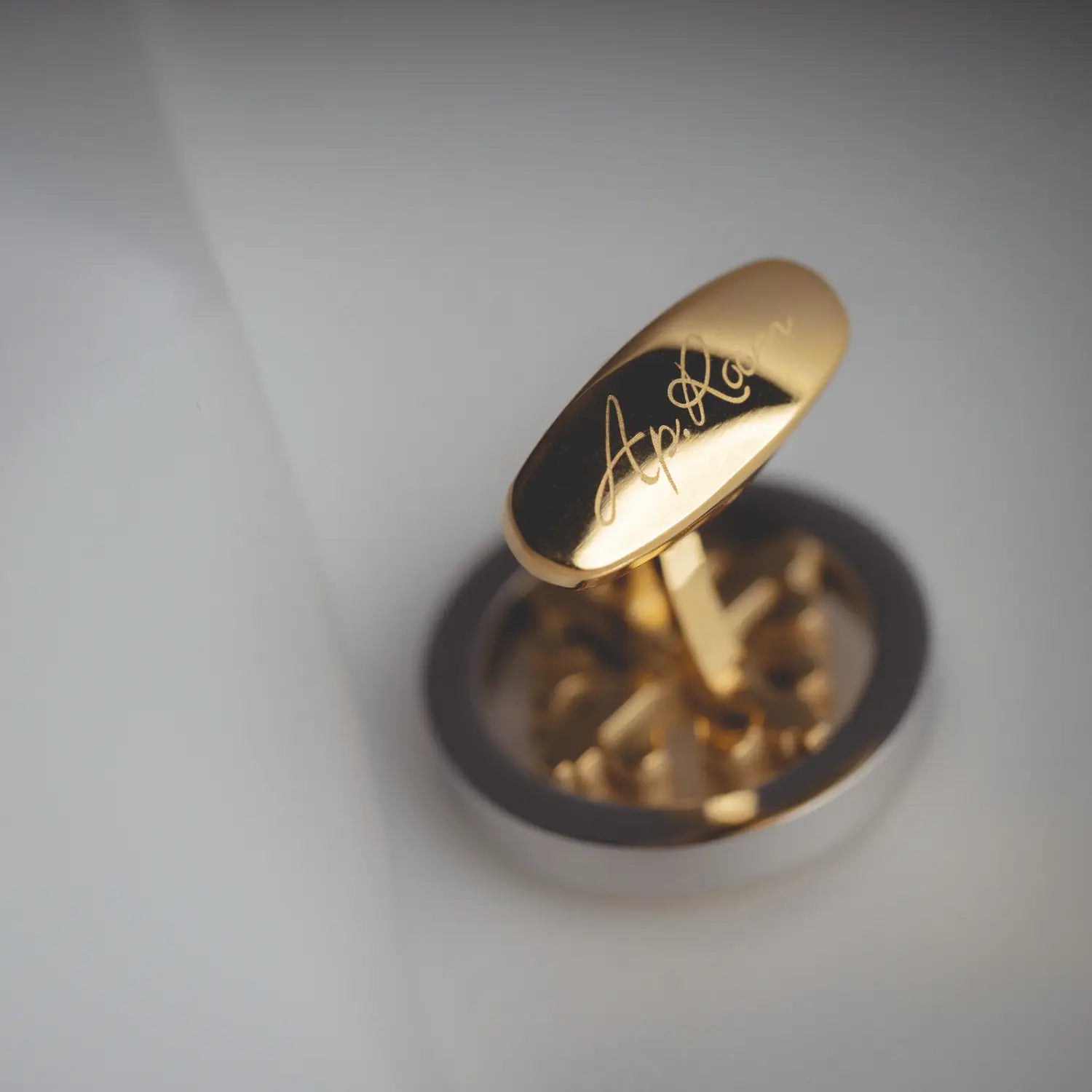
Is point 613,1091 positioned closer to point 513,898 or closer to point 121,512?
point 513,898

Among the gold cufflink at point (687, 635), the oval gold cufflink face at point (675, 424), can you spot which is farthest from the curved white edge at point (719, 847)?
the oval gold cufflink face at point (675, 424)

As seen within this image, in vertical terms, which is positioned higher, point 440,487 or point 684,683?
point 440,487

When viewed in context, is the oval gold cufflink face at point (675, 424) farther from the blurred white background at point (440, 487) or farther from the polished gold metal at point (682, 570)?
the blurred white background at point (440, 487)

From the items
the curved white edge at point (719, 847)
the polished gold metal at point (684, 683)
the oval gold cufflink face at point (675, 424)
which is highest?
the oval gold cufflink face at point (675, 424)

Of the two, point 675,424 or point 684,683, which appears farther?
point 684,683

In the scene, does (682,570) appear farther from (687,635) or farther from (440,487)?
(440,487)

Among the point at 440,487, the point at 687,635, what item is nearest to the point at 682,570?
the point at 687,635
